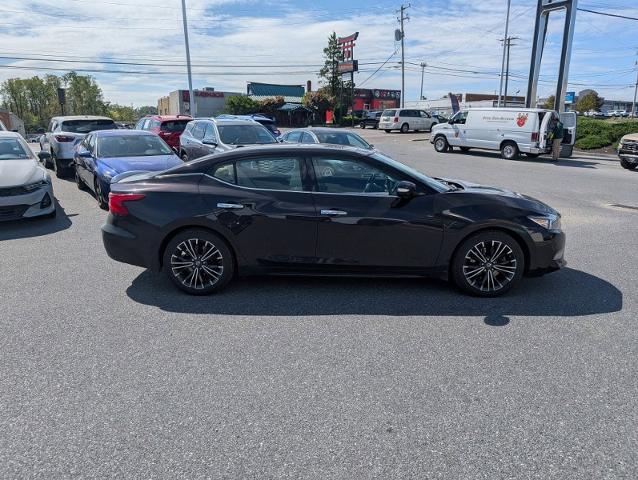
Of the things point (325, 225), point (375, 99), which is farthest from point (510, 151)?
point (375, 99)

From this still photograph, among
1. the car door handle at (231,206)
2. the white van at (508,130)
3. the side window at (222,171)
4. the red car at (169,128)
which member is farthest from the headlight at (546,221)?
the white van at (508,130)

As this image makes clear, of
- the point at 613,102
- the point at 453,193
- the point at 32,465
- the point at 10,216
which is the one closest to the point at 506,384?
the point at 453,193

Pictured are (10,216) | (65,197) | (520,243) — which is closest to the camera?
(520,243)

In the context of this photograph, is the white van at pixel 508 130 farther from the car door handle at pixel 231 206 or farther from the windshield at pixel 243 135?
the car door handle at pixel 231 206

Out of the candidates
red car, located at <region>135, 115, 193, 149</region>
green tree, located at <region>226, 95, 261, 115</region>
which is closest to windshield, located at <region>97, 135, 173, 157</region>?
red car, located at <region>135, 115, 193, 149</region>

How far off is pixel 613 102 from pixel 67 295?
169 m

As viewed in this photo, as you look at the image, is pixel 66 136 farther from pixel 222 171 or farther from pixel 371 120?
pixel 371 120

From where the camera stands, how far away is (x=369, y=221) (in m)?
4.73

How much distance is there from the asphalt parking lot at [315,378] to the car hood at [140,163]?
334 cm

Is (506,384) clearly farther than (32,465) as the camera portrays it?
Yes

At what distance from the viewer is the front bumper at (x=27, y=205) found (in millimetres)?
7629

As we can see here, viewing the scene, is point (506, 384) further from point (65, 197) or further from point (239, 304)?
point (65, 197)

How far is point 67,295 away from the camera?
4898mm

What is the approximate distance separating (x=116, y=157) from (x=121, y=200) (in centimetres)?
510
